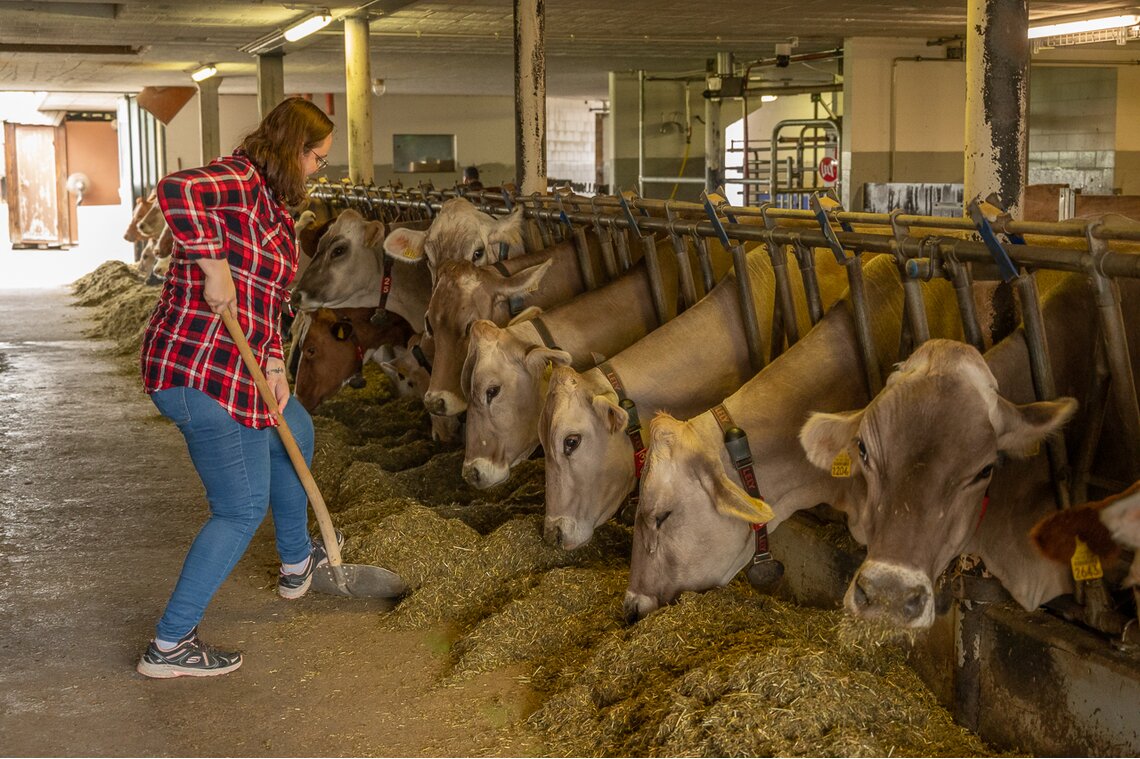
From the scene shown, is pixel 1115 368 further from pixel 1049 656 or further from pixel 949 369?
pixel 1049 656

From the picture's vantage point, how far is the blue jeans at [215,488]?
4.10m

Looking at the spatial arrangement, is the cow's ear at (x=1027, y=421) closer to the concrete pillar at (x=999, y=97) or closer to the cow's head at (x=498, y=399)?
the concrete pillar at (x=999, y=97)

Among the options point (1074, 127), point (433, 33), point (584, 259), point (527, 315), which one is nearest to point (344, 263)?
point (584, 259)

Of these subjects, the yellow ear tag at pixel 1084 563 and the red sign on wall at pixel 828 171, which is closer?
the yellow ear tag at pixel 1084 563

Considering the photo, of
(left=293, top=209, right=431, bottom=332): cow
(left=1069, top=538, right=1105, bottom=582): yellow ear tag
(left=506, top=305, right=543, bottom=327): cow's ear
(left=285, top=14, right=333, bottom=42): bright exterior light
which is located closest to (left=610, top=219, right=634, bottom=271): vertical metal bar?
(left=506, top=305, right=543, bottom=327): cow's ear

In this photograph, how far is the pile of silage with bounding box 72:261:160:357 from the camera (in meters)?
13.9

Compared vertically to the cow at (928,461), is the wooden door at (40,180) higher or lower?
higher

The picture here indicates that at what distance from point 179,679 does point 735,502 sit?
6.44 ft

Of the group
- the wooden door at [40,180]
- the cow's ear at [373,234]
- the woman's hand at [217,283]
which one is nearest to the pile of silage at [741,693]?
the woman's hand at [217,283]

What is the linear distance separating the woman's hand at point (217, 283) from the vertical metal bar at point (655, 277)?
215cm

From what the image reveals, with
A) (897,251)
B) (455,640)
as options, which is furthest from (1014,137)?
(455,640)

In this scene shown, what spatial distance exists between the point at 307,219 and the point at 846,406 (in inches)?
251

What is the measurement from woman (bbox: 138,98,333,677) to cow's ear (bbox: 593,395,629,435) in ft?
3.53

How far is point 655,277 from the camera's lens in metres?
5.66
